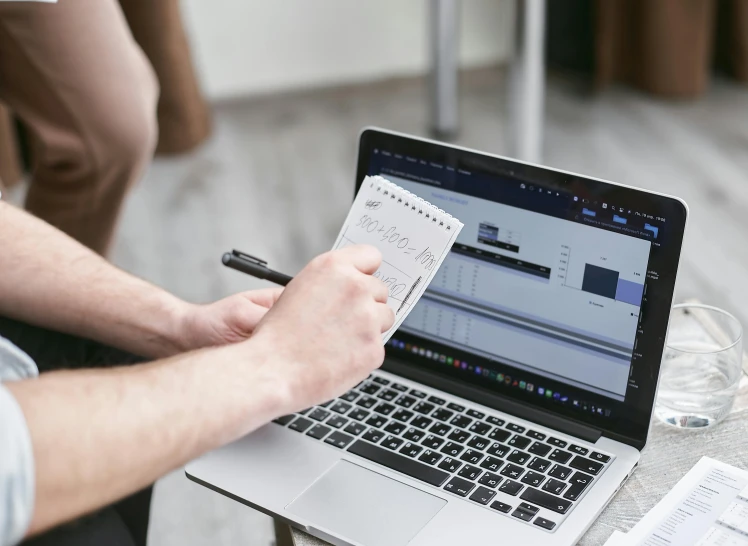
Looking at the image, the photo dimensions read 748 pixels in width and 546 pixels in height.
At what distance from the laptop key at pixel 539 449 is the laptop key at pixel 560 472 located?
0.02 metres

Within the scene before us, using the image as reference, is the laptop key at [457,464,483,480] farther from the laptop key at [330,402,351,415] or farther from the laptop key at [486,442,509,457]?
the laptop key at [330,402,351,415]

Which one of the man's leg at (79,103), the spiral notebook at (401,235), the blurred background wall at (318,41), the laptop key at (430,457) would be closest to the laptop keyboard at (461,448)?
the laptop key at (430,457)

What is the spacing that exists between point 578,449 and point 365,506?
19 centimetres

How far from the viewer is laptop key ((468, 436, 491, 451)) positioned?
74 cm

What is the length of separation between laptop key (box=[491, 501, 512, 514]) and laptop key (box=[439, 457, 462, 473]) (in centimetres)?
5

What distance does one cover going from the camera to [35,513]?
0.53m

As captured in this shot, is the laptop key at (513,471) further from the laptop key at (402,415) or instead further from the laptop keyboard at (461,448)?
the laptop key at (402,415)

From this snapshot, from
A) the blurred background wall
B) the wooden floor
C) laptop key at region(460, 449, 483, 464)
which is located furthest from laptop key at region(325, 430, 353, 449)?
the blurred background wall

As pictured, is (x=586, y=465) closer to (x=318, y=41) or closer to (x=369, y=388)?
(x=369, y=388)

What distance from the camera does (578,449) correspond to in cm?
73

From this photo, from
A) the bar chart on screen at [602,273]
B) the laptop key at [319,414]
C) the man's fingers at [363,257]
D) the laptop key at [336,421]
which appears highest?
the man's fingers at [363,257]

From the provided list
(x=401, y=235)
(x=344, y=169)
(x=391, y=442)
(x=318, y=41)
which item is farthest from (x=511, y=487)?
(x=318, y=41)

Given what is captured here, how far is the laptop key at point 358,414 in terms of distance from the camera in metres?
0.80

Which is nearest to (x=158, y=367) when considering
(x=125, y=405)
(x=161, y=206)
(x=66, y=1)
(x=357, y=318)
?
(x=125, y=405)
